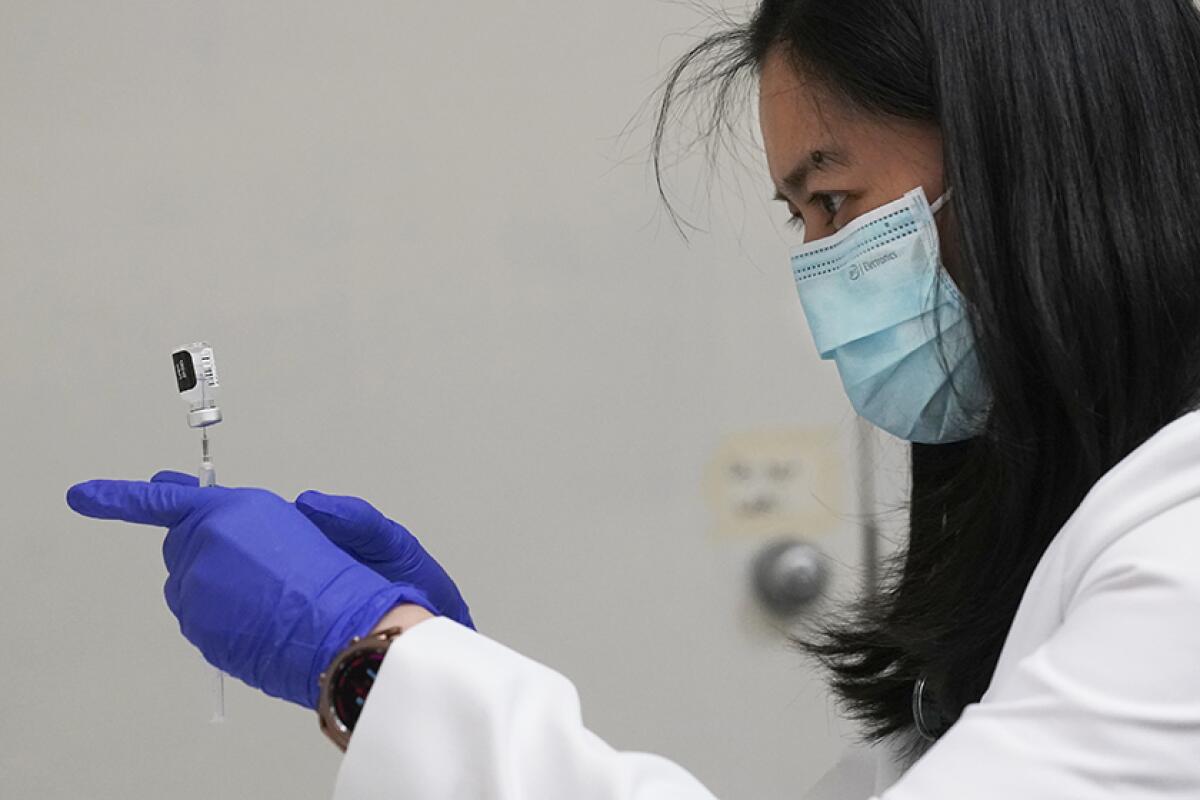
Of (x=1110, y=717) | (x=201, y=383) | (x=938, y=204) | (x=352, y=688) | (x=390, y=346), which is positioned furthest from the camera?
(x=390, y=346)

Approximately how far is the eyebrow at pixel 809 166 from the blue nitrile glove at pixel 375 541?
413mm

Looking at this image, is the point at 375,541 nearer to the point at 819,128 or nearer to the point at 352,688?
the point at 352,688

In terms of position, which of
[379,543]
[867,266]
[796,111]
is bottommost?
[379,543]

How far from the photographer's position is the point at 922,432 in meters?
0.92

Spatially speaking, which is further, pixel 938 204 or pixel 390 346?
pixel 390 346

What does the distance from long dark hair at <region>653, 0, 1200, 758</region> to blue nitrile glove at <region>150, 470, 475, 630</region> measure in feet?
1.54

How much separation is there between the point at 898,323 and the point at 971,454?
0.44 ft

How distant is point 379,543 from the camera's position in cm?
105

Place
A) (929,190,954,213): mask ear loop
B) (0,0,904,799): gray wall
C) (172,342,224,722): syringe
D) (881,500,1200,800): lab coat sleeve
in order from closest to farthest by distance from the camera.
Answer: (881,500,1200,800): lab coat sleeve < (929,190,954,213): mask ear loop < (172,342,224,722): syringe < (0,0,904,799): gray wall

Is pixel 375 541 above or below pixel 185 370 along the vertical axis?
below

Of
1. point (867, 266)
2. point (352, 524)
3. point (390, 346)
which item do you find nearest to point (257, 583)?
point (352, 524)

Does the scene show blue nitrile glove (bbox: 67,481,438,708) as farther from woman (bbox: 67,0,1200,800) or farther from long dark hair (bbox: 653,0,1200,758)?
long dark hair (bbox: 653,0,1200,758)

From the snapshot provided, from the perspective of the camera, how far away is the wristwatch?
738 millimetres

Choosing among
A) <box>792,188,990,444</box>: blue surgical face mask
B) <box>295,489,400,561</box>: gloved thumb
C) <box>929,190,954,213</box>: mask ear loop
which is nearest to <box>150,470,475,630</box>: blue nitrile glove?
<box>295,489,400,561</box>: gloved thumb
